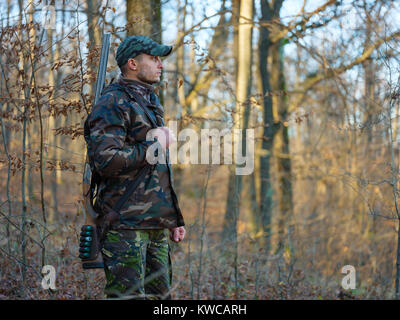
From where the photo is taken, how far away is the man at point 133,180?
302 cm

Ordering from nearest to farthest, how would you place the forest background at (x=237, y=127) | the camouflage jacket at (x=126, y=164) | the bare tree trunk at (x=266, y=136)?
the camouflage jacket at (x=126, y=164) < the forest background at (x=237, y=127) < the bare tree trunk at (x=266, y=136)

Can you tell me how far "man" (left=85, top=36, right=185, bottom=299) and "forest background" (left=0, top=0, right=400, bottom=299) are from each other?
0.40 metres

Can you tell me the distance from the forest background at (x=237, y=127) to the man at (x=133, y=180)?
0.40 metres

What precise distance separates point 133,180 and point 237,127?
3897mm

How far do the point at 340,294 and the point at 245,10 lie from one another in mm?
5661

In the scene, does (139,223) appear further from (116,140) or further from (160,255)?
(116,140)

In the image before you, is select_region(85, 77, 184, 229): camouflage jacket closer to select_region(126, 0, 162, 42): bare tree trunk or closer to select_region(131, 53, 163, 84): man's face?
select_region(131, 53, 163, 84): man's face

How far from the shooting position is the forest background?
4.98 m

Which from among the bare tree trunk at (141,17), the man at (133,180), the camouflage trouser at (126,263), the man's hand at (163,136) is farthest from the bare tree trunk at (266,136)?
the camouflage trouser at (126,263)

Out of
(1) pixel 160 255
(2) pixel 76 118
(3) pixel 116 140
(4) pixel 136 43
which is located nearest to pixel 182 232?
(1) pixel 160 255

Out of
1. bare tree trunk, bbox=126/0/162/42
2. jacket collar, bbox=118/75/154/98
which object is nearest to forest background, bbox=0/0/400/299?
bare tree trunk, bbox=126/0/162/42

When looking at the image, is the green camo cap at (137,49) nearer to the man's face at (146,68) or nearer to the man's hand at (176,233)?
the man's face at (146,68)

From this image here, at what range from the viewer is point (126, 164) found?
2984 millimetres
